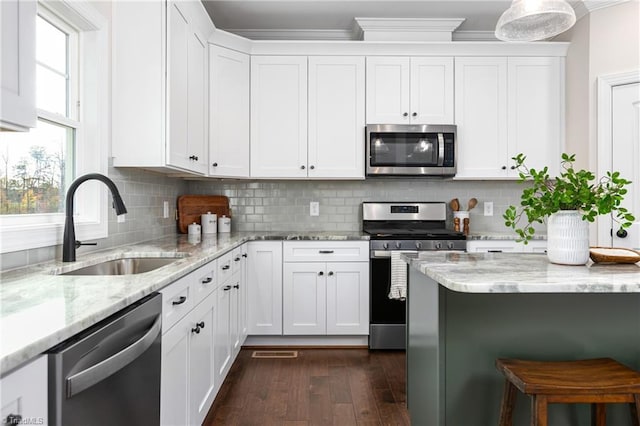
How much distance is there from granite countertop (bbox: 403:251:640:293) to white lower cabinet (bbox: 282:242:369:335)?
150 centimetres

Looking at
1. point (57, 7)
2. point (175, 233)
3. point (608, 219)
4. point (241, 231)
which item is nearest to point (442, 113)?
point (608, 219)

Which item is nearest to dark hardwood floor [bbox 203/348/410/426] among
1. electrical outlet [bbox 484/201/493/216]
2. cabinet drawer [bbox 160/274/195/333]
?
cabinet drawer [bbox 160/274/195/333]

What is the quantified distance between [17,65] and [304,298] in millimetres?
2594

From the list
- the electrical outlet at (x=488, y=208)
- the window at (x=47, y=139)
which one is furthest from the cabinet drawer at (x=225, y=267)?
the electrical outlet at (x=488, y=208)

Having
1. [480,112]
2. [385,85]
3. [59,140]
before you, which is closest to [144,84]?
[59,140]

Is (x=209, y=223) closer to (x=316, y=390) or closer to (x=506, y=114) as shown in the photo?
(x=316, y=390)

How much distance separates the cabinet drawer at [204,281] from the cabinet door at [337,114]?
5.18 ft

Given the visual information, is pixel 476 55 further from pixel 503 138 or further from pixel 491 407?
pixel 491 407

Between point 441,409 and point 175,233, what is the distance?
2633 millimetres

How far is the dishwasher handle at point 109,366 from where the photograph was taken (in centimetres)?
88

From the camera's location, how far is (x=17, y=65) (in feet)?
3.53

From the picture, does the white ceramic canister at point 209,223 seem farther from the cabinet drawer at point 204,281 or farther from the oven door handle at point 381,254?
the oven door handle at point 381,254

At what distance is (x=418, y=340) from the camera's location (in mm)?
1901

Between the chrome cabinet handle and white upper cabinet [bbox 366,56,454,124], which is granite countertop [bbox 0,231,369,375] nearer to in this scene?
the chrome cabinet handle
